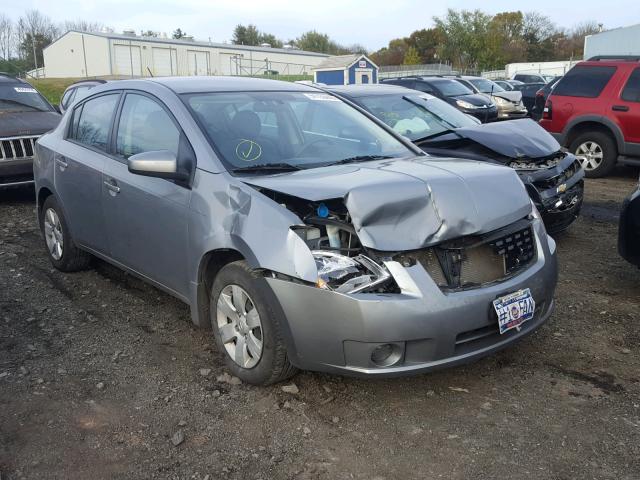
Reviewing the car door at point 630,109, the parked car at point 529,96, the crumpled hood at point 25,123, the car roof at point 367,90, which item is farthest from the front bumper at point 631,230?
the parked car at point 529,96

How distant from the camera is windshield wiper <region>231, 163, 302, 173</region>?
3.80 m

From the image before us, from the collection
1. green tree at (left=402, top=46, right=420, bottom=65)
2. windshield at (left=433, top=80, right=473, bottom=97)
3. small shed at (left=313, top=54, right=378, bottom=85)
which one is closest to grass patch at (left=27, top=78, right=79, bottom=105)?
small shed at (left=313, top=54, right=378, bottom=85)

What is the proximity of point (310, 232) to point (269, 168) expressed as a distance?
A: 684 mm

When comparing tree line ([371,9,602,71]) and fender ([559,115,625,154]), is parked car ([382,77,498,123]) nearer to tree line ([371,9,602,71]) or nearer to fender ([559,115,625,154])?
fender ([559,115,625,154])

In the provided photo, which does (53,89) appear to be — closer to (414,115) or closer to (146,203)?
(414,115)

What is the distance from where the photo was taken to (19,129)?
870 centimetres

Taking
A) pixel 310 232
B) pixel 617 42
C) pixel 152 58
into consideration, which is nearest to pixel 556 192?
pixel 310 232

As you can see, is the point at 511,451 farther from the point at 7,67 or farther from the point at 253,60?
the point at 253,60

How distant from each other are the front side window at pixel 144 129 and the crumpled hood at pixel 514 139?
327 centimetres

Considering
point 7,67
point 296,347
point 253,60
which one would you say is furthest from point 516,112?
point 253,60

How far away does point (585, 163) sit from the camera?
34.0 ft

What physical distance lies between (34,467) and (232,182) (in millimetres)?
1772

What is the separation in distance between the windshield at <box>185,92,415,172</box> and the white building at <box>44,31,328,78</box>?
5438 centimetres

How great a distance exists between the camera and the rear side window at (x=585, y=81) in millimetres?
10094
